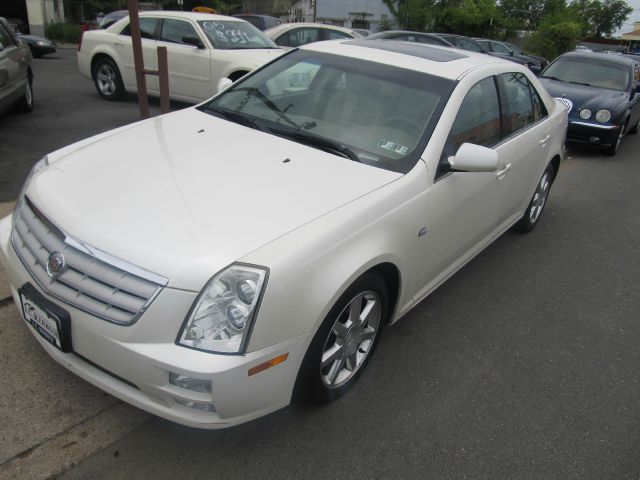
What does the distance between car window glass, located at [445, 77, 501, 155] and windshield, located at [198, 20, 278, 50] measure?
559cm

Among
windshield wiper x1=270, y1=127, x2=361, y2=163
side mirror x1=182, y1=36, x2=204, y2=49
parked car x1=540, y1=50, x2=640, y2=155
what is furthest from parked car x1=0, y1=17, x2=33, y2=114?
parked car x1=540, y1=50, x2=640, y2=155

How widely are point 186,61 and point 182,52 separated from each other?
16 cm

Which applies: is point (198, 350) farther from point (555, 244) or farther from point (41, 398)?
point (555, 244)

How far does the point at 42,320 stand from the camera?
223 centimetres

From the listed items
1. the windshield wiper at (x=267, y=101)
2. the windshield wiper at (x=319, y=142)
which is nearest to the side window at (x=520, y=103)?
the windshield wiper at (x=319, y=142)

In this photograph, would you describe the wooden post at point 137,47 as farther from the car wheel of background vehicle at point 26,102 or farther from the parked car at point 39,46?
the parked car at point 39,46

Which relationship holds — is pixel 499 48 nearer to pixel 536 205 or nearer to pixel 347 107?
pixel 536 205

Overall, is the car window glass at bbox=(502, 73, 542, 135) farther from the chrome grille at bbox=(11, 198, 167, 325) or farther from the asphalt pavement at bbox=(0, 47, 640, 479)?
the chrome grille at bbox=(11, 198, 167, 325)

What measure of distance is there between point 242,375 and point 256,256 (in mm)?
447

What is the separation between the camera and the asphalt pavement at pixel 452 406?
2332mm

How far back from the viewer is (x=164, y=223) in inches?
86.4

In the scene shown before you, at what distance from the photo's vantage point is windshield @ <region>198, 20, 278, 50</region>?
27.1 ft

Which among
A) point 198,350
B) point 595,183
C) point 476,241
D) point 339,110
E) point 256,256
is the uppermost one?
point 339,110

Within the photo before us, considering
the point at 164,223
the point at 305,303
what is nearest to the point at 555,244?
the point at 305,303
